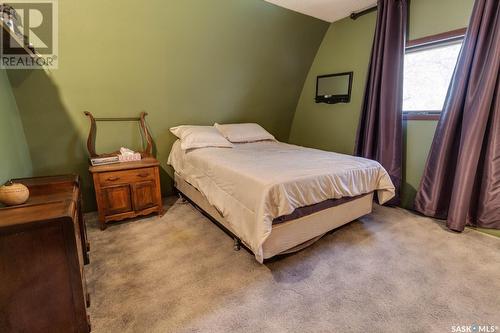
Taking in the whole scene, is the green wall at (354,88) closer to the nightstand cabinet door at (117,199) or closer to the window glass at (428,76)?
the window glass at (428,76)

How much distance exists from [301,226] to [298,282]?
0.42 m

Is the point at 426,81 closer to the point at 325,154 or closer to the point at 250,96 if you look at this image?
the point at 325,154

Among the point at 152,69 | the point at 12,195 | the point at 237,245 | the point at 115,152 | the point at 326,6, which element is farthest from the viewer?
the point at 326,6

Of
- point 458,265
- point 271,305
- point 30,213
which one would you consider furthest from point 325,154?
point 30,213

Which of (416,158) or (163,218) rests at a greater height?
(416,158)

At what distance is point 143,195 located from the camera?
252cm

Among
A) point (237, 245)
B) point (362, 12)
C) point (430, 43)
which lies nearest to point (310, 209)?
point (237, 245)

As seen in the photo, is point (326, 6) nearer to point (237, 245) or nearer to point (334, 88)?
point (334, 88)

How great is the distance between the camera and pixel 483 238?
2.25 meters

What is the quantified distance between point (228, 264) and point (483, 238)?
2.43m

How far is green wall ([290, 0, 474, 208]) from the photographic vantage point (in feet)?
8.20

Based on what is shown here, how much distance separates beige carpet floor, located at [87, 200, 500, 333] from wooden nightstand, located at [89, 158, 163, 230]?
7.4 inches

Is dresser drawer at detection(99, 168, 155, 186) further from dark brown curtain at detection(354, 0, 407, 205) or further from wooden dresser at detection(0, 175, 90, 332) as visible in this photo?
dark brown curtain at detection(354, 0, 407, 205)

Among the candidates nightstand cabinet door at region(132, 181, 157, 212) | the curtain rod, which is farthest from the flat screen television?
nightstand cabinet door at region(132, 181, 157, 212)
